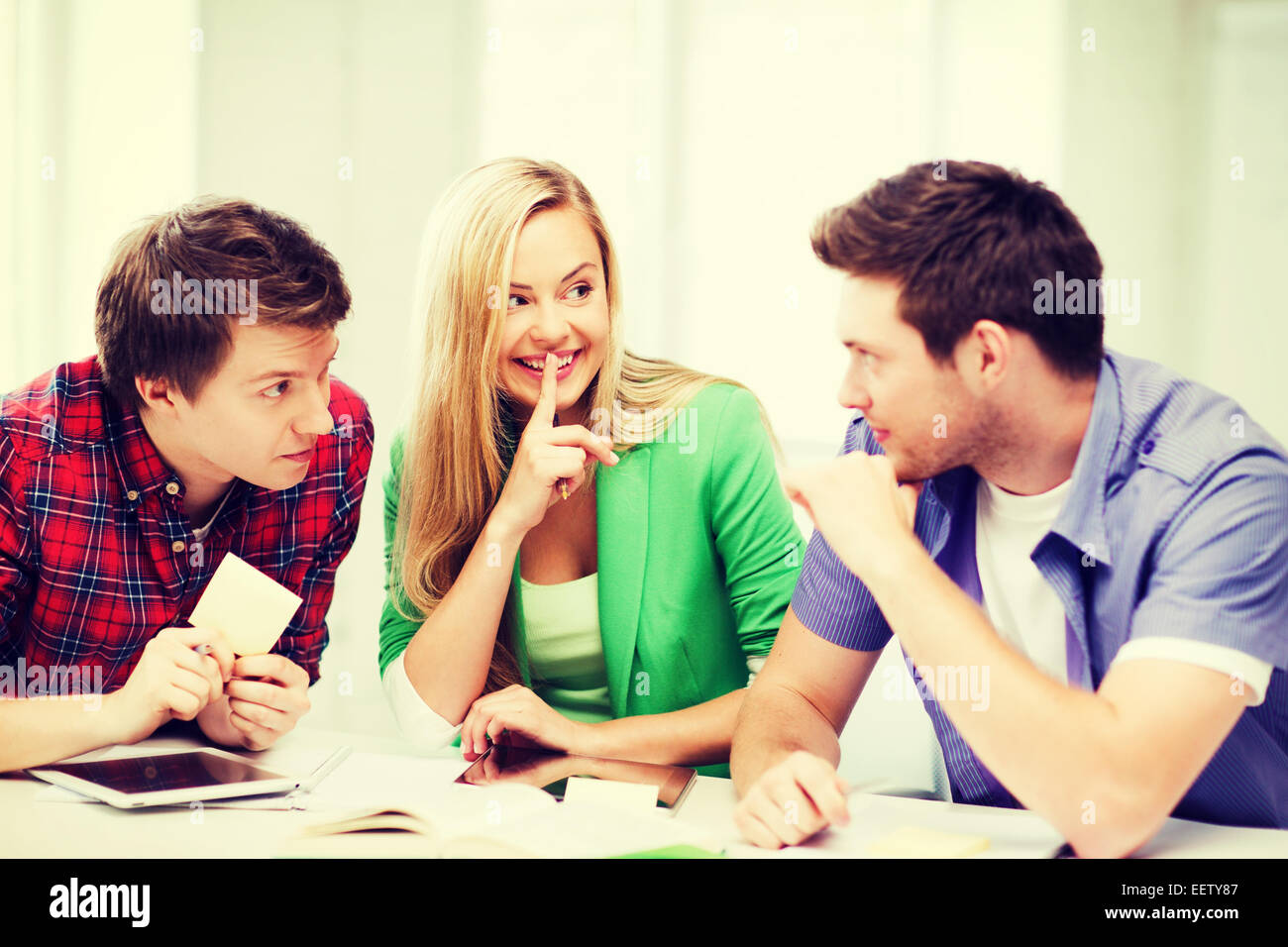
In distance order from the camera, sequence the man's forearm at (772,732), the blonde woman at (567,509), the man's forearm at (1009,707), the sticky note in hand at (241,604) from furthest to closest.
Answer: the blonde woman at (567,509) → the sticky note in hand at (241,604) → the man's forearm at (772,732) → the man's forearm at (1009,707)

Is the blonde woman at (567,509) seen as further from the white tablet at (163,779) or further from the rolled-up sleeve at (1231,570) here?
the rolled-up sleeve at (1231,570)

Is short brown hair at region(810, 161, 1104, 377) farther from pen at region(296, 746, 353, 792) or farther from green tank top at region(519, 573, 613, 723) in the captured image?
pen at region(296, 746, 353, 792)

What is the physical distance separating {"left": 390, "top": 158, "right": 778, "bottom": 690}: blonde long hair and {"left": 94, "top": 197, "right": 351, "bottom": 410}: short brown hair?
21cm

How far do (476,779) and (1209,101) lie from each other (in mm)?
3433

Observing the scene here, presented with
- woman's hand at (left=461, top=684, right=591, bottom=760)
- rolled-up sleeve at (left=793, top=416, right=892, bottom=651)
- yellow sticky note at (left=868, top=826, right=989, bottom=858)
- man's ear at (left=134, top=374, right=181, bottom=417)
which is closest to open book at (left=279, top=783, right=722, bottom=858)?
yellow sticky note at (left=868, top=826, right=989, bottom=858)

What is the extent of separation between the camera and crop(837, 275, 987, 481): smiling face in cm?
135

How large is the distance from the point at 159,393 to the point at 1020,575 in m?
1.32

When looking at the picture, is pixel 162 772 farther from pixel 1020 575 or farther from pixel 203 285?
pixel 1020 575

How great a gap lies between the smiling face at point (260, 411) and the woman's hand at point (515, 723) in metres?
0.49

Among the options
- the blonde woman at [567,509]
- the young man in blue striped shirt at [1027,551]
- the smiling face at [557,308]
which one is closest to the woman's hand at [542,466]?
the blonde woman at [567,509]

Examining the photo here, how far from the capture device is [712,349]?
12.2 feet

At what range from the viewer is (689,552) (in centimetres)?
181

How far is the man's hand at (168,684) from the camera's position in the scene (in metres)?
1.41
